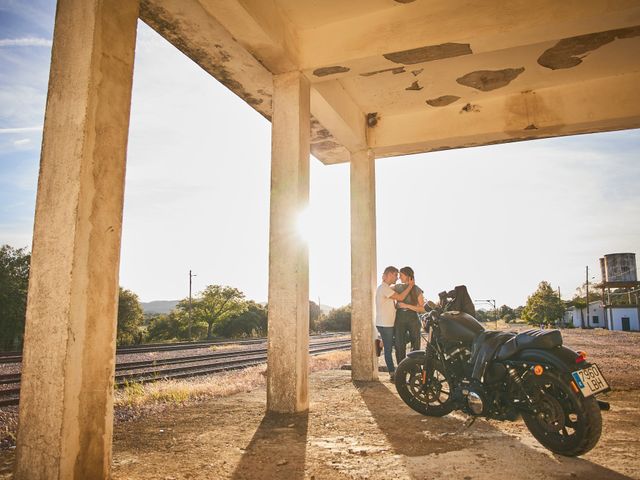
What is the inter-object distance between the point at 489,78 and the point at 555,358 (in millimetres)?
4784

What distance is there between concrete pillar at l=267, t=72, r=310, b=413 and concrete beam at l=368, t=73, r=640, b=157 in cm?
286

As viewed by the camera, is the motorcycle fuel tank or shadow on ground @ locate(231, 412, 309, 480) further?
the motorcycle fuel tank

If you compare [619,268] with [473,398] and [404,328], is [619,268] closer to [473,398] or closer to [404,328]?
[404,328]

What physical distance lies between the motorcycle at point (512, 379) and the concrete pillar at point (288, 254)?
133 cm

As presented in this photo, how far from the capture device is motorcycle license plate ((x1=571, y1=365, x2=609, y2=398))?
2865 millimetres

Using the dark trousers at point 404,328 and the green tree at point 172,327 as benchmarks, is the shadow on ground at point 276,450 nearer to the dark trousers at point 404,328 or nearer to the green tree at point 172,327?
the dark trousers at point 404,328

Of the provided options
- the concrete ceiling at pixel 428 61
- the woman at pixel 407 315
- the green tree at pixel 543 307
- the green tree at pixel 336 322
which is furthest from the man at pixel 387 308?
the green tree at pixel 543 307

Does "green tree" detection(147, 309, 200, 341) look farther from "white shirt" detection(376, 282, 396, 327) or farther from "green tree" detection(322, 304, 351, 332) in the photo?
"white shirt" detection(376, 282, 396, 327)

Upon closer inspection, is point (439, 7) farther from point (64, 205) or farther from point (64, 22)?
point (64, 205)

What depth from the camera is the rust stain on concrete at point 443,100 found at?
6847mm

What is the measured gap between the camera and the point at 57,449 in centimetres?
226

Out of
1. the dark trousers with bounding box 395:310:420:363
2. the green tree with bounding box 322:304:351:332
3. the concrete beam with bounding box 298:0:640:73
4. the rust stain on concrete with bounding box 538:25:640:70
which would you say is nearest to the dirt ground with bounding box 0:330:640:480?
the dark trousers with bounding box 395:310:420:363

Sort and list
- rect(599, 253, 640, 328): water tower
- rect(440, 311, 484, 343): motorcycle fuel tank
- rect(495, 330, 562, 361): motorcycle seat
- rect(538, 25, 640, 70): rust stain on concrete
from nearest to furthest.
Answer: rect(495, 330, 562, 361): motorcycle seat < rect(440, 311, 484, 343): motorcycle fuel tank < rect(538, 25, 640, 70): rust stain on concrete < rect(599, 253, 640, 328): water tower

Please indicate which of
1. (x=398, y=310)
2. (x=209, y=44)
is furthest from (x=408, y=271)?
(x=209, y=44)
